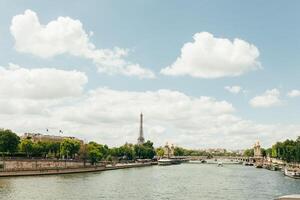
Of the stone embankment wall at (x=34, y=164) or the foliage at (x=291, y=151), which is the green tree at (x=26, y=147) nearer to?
the stone embankment wall at (x=34, y=164)

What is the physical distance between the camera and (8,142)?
116875 mm

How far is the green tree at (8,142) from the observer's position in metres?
116

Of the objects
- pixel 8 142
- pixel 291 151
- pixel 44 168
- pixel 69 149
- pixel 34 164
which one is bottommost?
pixel 44 168

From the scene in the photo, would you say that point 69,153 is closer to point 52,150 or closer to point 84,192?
point 52,150

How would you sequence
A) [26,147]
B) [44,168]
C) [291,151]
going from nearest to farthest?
1. [44,168]
2. [26,147]
3. [291,151]

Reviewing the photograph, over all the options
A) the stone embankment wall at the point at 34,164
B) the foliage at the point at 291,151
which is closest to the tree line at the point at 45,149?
the stone embankment wall at the point at 34,164

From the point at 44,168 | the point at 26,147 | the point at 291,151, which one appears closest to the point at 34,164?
the point at 44,168

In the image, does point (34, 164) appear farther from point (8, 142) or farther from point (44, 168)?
point (44, 168)

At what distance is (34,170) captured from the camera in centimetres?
9200

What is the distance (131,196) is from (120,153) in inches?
4921

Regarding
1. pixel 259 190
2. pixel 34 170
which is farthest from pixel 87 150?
pixel 259 190

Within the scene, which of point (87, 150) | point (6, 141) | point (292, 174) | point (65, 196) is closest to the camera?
point (65, 196)

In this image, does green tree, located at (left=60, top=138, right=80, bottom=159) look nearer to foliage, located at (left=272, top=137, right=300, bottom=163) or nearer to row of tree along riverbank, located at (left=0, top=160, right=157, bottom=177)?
row of tree along riverbank, located at (left=0, top=160, right=157, bottom=177)

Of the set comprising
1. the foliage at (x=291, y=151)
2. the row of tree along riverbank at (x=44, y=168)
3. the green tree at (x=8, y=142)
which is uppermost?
the green tree at (x=8, y=142)
